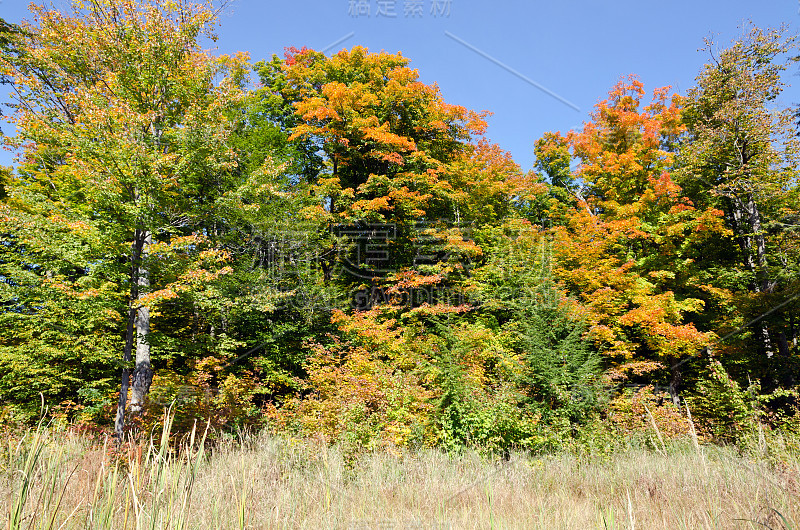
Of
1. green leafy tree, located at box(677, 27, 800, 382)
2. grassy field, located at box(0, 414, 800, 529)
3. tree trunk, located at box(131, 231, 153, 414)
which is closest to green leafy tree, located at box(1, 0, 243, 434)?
tree trunk, located at box(131, 231, 153, 414)

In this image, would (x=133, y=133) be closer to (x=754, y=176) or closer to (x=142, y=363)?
(x=142, y=363)

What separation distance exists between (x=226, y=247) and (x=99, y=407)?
5.37 m

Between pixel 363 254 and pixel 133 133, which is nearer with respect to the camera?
pixel 133 133

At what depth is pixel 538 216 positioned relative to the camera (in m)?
19.7

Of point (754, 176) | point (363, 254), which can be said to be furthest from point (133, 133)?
point (754, 176)

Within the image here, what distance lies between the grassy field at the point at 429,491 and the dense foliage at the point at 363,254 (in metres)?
2.41

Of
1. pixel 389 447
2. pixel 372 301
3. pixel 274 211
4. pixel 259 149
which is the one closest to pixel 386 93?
pixel 259 149

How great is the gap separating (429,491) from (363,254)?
1108cm

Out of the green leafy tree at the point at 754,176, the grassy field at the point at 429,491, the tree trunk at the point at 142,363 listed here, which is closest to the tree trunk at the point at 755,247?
the green leafy tree at the point at 754,176

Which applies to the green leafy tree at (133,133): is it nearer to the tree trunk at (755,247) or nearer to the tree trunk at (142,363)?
the tree trunk at (142,363)

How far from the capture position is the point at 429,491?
4555 mm

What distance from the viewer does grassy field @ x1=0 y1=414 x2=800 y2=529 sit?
311 cm

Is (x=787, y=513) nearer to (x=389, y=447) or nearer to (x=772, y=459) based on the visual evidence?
(x=772, y=459)

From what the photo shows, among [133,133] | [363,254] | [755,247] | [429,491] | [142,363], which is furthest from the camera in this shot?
[363,254]
